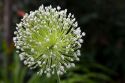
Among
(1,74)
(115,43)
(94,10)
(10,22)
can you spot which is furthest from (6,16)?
(115,43)

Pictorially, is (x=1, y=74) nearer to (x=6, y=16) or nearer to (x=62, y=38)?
(x=6, y=16)

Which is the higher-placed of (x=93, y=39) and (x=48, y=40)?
(x=93, y=39)

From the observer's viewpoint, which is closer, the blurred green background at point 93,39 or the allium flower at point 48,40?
the allium flower at point 48,40

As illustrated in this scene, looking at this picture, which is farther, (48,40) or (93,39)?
(93,39)

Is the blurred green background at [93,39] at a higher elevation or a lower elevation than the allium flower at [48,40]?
higher
